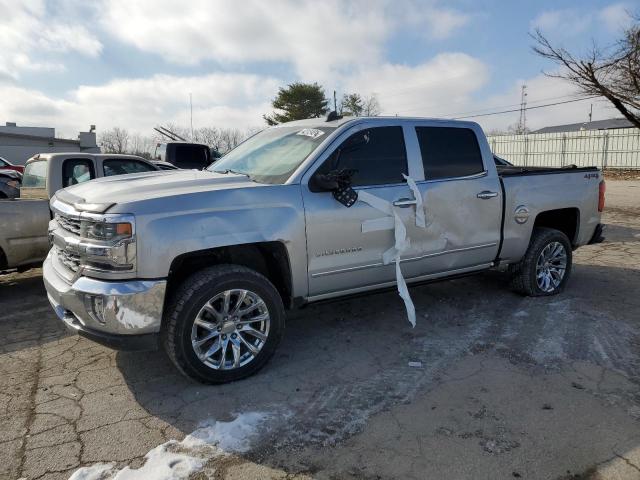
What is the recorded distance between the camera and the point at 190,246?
131 inches

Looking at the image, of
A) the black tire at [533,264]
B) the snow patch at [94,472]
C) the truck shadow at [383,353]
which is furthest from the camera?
the black tire at [533,264]

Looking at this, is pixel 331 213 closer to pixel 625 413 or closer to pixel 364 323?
pixel 364 323

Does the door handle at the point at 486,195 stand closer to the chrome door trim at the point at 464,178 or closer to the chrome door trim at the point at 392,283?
the chrome door trim at the point at 464,178

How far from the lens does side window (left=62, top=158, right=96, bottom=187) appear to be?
6.57 m

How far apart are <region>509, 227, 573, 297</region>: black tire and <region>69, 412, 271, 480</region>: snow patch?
3.57 meters

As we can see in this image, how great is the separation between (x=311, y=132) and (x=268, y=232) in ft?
3.91

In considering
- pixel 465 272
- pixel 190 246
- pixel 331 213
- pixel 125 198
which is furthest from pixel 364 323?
pixel 125 198

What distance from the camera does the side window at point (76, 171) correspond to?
259 inches

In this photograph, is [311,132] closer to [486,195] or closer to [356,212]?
[356,212]

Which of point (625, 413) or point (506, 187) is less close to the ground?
point (506, 187)

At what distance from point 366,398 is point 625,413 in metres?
1.69

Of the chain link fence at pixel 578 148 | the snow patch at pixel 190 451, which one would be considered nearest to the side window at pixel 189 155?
the snow patch at pixel 190 451

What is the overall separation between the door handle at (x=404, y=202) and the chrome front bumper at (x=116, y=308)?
6.63 feet

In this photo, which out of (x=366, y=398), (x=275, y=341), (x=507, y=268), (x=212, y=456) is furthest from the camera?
(x=507, y=268)
